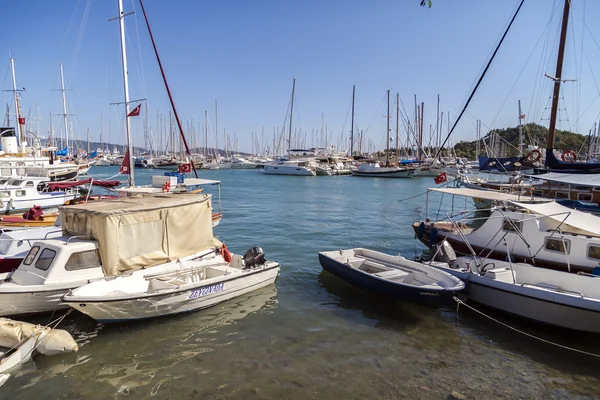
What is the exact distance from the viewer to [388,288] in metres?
11.8

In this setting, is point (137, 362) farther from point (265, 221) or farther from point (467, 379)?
point (265, 221)

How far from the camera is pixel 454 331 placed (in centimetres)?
1069

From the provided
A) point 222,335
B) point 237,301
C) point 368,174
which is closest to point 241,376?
point 222,335

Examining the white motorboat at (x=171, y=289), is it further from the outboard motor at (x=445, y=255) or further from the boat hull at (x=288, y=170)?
the boat hull at (x=288, y=170)

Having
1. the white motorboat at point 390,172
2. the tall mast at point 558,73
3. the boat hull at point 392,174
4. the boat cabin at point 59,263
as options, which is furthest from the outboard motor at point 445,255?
the boat hull at point 392,174

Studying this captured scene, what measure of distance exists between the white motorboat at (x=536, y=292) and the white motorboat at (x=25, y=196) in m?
25.9

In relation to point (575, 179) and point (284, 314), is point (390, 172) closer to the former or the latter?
point (575, 179)

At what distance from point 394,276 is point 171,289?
676cm

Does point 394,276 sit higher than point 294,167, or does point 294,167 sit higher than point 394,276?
point 294,167

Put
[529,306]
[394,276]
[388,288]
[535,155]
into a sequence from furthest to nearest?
[535,155]
[394,276]
[388,288]
[529,306]

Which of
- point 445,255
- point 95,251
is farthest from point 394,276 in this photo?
point 95,251

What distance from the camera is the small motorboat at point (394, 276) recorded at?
10961mm

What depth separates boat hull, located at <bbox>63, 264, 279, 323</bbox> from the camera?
952 cm

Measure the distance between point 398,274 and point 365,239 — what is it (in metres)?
9.78
